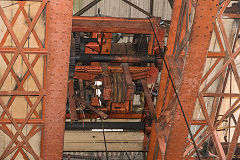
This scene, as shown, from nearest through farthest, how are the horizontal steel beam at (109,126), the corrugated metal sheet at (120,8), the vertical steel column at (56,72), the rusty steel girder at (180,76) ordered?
the vertical steel column at (56,72) → the rusty steel girder at (180,76) → the horizontal steel beam at (109,126) → the corrugated metal sheet at (120,8)

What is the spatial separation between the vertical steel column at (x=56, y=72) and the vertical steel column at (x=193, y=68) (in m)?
2.16

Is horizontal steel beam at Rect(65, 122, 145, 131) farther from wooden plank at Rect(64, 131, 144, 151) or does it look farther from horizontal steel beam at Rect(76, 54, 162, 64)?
horizontal steel beam at Rect(76, 54, 162, 64)

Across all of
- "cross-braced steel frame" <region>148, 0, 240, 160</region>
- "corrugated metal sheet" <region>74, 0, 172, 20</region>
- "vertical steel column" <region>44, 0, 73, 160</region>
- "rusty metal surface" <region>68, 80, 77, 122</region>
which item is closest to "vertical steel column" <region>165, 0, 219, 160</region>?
"cross-braced steel frame" <region>148, 0, 240, 160</region>

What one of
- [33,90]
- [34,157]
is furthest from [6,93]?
[34,157]

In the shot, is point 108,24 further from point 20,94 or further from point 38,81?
point 20,94

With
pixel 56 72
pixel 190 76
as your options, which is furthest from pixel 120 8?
pixel 56 72

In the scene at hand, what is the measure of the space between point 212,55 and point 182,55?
591 millimetres

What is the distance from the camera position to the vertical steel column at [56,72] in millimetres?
5816

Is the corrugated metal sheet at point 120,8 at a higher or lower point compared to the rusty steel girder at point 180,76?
higher

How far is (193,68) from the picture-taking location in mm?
6422

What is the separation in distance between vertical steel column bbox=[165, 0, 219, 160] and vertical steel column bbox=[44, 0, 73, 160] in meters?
2.16

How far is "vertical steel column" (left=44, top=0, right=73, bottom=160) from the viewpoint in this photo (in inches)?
229

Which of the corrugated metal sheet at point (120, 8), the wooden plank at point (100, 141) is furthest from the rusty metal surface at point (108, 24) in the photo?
the corrugated metal sheet at point (120, 8)

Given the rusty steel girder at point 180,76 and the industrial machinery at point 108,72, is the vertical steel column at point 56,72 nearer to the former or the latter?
the industrial machinery at point 108,72
